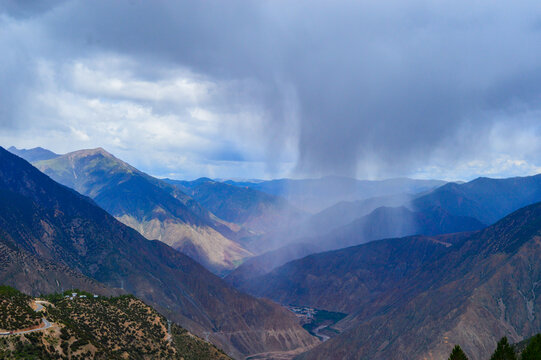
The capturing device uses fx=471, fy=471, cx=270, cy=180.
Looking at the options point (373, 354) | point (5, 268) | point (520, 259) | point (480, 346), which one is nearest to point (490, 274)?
point (520, 259)

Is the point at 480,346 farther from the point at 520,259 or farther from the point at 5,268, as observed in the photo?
the point at 5,268

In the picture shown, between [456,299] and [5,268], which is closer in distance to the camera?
[5,268]

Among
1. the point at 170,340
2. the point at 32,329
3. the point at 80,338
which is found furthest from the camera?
the point at 170,340

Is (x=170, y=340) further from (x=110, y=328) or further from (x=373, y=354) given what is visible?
(x=373, y=354)

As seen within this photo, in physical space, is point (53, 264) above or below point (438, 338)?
above

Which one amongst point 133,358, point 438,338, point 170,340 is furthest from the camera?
point 438,338

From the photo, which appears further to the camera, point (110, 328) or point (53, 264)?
point (53, 264)

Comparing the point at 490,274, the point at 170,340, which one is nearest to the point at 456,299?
the point at 490,274

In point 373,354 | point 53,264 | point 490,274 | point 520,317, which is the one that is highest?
point 53,264

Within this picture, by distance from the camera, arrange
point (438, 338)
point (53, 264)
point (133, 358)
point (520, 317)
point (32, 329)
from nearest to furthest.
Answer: point (32, 329) → point (133, 358) → point (438, 338) → point (520, 317) → point (53, 264)
